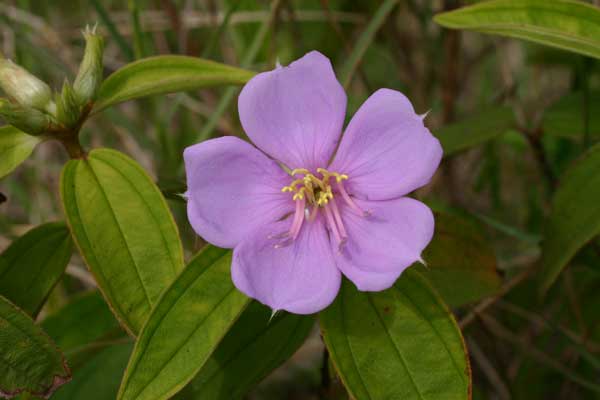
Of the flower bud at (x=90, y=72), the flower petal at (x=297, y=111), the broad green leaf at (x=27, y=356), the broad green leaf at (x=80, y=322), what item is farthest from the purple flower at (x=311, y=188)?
the broad green leaf at (x=80, y=322)

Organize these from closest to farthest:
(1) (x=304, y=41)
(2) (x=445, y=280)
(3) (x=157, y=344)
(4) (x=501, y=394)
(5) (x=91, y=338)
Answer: (3) (x=157, y=344) < (2) (x=445, y=280) < (5) (x=91, y=338) < (4) (x=501, y=394) < (1) (x=304, y=41)

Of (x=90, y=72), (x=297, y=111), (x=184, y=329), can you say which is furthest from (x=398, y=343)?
(x=90, y=72)

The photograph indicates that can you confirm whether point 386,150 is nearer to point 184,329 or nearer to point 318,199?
point 318,199

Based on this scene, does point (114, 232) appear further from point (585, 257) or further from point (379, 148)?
point (585, 257)

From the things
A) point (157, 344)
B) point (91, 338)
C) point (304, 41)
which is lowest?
point (91, 338)

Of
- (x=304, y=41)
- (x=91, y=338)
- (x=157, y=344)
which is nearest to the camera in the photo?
(x=157, y=344)

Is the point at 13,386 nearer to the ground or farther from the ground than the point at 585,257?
farther from the ground

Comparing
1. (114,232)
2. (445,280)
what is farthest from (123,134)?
(445,280)
